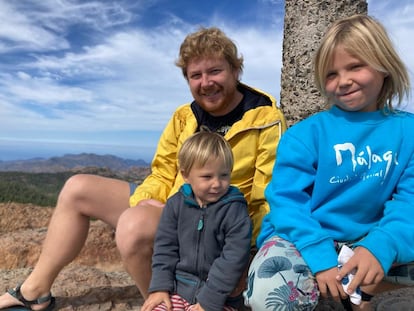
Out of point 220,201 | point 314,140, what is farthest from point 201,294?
point 314,140

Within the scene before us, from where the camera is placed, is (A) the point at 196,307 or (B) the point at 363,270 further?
(A) the point at 196,307

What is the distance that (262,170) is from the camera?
8.20 ft

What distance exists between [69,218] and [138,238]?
66cm

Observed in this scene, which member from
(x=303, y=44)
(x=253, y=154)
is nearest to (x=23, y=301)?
(x=253, y=154)

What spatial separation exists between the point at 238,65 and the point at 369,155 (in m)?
1.00

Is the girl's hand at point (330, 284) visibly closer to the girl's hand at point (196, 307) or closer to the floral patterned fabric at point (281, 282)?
A: the floral patterned fabric at point (281, 282)

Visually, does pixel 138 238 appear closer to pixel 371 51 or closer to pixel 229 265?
pixel 229 265

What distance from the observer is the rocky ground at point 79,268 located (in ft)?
10.6

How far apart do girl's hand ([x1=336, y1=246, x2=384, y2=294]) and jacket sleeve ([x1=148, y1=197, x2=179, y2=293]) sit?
2.75ft

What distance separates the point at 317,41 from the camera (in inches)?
132

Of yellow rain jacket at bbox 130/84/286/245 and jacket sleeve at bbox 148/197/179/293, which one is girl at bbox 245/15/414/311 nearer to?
yellow rain jacket at bbox 130/84/286/245

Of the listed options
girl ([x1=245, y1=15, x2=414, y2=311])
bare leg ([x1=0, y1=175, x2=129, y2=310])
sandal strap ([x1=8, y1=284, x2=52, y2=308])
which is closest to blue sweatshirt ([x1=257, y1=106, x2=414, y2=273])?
girl ([x1=245, y1=15, x2=414, y2=311])

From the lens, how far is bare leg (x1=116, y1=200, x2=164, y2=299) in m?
2.36

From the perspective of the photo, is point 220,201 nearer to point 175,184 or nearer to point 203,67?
point 175,184
